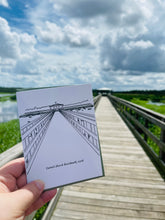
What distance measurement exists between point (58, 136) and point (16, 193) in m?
0.32

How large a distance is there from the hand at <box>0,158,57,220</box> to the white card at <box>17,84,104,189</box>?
0.06 metres

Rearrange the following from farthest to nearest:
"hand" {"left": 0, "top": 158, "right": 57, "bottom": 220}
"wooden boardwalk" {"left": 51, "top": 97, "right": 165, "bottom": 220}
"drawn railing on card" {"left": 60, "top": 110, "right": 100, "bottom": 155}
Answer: "wooden boardwalk" {"left": 51, "top": 97, "right": 165, "bottom": 220} → "drawn railing on card" {"left": 60, "top": 110, "right": 100, "bottom": 155} → "hand" {"left": 0, "top": 158, "right": 57, "bottom": 220}

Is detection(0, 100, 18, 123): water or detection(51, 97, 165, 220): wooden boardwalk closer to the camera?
detection(51, 97, 165, 220): wooden boardwalk

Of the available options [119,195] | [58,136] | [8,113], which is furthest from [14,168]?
[8,113]

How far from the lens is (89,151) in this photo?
869 mm

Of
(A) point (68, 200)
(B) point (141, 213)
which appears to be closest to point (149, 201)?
(B) point (141, 213)

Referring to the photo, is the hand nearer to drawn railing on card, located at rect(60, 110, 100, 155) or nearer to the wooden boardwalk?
drawn railing on card, located at rect(60, 110, 100, 155)

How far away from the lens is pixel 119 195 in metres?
2.49

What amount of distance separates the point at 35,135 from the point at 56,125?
0.11 meters

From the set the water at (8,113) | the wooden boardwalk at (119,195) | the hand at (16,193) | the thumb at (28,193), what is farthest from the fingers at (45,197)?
the wooden boardwalk at (119,195)

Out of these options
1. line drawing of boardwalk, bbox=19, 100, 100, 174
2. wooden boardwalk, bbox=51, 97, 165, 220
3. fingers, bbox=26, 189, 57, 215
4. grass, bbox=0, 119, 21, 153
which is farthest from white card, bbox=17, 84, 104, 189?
grass, bbox=0, 119, 21, 153

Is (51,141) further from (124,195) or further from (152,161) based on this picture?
(152,161)

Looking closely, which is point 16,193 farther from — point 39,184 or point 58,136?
point 58,136

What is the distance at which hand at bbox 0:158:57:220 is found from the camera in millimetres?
763
